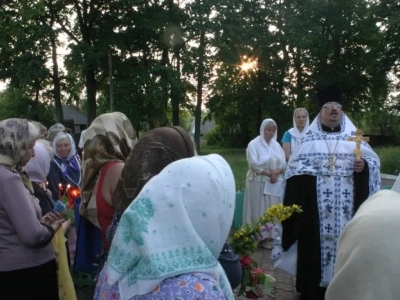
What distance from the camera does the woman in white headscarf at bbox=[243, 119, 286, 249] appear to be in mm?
8422

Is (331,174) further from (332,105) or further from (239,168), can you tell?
(239,168)

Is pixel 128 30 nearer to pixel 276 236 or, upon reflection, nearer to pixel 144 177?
pixel 276 236

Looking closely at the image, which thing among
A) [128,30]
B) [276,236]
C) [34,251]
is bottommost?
[276,236]

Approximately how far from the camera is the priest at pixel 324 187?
17.0ft

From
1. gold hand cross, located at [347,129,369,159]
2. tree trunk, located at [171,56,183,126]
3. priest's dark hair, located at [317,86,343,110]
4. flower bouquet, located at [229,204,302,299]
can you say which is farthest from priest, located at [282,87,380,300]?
tree trunk, located at [171,56,183,126]

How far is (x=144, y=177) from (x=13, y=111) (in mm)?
32825

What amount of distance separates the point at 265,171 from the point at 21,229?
222 inches

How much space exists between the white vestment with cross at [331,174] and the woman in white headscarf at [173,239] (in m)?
3.33

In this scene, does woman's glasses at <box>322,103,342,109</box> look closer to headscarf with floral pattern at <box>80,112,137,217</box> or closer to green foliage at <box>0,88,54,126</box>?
headscarf with floral pattern at <box>80,112,137,217</box>

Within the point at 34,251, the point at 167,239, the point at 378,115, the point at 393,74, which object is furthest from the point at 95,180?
the point at 378,115

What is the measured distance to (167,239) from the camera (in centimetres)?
197

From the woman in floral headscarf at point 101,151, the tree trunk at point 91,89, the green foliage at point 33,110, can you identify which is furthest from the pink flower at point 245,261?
the green foliage at point 33,110

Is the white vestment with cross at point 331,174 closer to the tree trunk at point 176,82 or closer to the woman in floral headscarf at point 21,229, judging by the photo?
the woman in floral headscarf at point 21,229

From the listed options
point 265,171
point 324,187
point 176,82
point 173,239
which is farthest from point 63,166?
point 176,82
